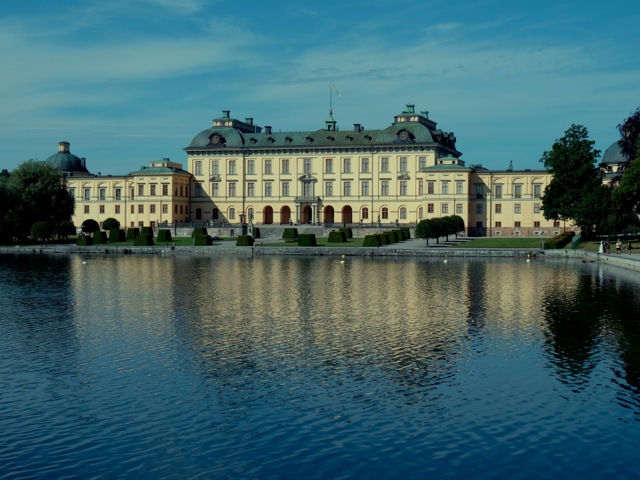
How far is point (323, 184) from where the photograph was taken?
11488 cm

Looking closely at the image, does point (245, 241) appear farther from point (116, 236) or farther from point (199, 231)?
point (116, 236)

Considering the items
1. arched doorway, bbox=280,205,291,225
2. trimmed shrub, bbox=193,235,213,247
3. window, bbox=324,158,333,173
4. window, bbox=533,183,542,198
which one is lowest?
trimmed shrub, bbox=193,235,213,247

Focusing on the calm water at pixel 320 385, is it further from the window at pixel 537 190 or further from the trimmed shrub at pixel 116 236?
the window at pixel 537 190

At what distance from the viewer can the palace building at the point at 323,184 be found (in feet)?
347

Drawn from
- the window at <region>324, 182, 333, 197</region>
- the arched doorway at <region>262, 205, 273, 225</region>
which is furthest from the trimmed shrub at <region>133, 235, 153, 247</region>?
the window at <region>324, 182, 333, 197</region>

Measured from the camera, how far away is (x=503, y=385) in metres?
20.7

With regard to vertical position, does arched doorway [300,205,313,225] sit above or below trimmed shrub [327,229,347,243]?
above

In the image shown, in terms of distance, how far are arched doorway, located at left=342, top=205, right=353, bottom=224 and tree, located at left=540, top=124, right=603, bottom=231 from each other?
37.3 metres

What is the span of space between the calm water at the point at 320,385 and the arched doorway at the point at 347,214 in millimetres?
73890

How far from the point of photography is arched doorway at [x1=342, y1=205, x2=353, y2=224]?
115 meters

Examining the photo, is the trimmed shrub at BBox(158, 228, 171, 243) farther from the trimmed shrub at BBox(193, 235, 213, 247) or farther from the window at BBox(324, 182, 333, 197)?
the window at BBox(324, 182, 333, 197)

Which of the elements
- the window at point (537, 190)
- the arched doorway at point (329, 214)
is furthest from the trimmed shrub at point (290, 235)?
the window at point (537, 190)

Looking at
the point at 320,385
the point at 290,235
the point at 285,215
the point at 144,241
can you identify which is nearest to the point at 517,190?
the point at 290,235

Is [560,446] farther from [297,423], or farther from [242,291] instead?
[242,291]
